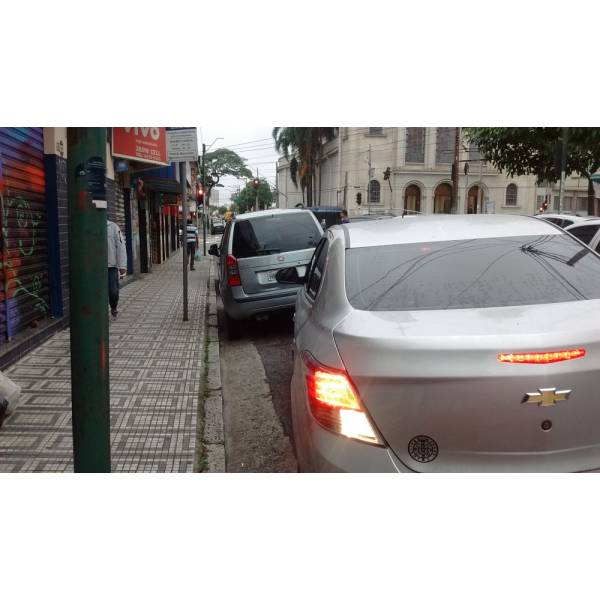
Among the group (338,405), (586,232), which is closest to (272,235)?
(586,232)

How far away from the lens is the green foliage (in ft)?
60.0

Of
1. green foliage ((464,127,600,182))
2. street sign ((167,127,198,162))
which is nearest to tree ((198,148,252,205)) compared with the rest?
green foliage ((464,127,600,182))

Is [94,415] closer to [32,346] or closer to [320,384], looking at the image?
[320,384]

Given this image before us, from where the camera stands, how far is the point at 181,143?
30.8ft

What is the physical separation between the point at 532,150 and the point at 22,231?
17.4 m

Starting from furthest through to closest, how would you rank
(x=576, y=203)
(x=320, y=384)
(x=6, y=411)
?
(x=576, y=203)
(x=6, y=411)
(x=320, y=384)

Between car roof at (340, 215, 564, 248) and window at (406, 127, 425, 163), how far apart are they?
48.0 m

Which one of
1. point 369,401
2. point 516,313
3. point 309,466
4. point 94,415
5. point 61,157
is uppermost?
point 61,157

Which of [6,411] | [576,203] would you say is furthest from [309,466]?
[576,203]

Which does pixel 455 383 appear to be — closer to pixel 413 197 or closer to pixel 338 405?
pixel 338 405

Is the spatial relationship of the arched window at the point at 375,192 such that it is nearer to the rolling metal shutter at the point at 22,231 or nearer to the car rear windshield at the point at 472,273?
the rolling metal shutter at the point at 22,231

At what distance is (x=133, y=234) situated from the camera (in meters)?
16.5

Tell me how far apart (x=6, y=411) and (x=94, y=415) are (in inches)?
102

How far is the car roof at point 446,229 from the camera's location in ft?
11.3
